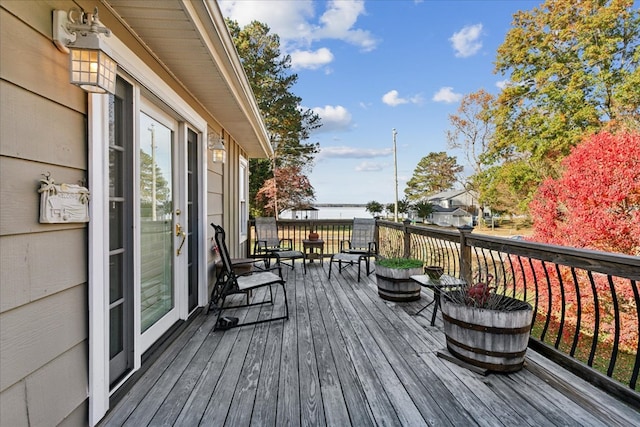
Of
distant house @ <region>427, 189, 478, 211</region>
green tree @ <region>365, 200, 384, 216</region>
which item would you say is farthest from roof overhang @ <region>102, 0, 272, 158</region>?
distant house @ <region>427, 189, 478, 211</region>

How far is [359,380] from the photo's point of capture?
206cm

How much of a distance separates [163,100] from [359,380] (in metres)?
2.47

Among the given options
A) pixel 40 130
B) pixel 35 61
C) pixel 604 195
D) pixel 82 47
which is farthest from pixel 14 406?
pixel 604 195

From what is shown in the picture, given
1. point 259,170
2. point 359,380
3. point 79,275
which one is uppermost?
point 259,170

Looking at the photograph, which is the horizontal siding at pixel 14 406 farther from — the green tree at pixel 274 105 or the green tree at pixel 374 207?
the green tree at pixel 374 207

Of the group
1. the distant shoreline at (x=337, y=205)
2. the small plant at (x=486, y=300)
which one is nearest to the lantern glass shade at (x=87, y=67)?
the small plant at (x=486, y=300)

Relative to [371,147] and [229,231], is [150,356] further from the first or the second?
[371,147]

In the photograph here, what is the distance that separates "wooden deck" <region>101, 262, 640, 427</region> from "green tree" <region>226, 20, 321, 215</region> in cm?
1377

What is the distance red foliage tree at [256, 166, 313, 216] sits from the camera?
15.7m

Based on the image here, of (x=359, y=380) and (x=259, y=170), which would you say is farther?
(x=259, y=170)

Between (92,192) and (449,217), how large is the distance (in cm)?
3235

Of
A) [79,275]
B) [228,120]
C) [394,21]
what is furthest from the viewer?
[394,21]

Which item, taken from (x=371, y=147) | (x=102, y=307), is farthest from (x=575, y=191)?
(x=371, y=147)

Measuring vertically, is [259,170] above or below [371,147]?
below
